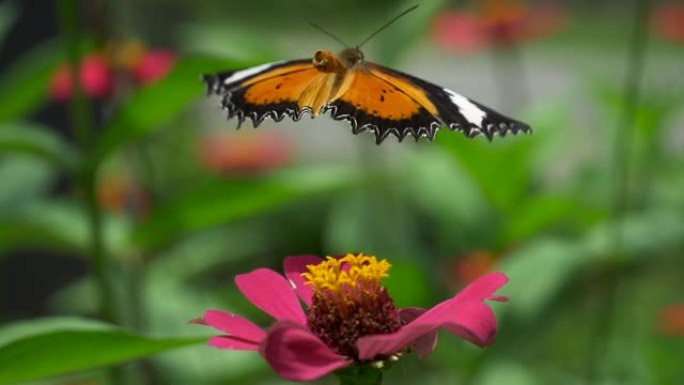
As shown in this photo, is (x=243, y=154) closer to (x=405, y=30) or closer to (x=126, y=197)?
(x=126, y=197)

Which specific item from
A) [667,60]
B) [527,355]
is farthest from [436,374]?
[667,60]

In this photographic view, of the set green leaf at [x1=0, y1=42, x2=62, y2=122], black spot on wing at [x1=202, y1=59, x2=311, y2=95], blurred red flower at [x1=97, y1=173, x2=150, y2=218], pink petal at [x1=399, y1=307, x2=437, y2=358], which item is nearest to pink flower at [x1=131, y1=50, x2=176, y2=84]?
blurred red flower at [x1=97, y1=173, x2=150, y2=218]

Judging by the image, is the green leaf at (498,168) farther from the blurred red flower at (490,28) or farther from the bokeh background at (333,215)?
the blurred red flower at (490,28)

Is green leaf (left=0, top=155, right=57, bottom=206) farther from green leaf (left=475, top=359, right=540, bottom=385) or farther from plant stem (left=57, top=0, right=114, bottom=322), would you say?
green leaf (left=475, top=359, right=540, bottom=385)

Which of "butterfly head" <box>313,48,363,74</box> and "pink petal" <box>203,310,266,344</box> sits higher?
"butterfly head" <box>313,48,363,74</box>

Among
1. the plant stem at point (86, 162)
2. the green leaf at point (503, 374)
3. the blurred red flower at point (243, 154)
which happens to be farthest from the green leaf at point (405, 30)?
the blurred red flower at point (243, 154)

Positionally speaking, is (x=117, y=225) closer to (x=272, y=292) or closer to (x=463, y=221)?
(x=463, y=221)
